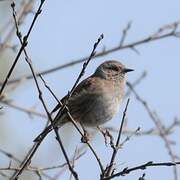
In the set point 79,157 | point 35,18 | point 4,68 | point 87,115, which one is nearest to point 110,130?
point 87,115

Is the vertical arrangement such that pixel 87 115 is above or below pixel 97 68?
below

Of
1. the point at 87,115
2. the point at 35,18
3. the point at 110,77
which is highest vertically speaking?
the point at 110,77

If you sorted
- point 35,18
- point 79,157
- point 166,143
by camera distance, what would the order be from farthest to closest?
point 166,143
point 79,157
point 35,18

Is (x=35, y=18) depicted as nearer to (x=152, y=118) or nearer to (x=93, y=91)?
(x=152, y=118)

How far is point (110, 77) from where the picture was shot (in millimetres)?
8469

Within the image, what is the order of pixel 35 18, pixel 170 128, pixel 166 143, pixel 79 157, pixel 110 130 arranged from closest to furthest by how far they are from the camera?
pixel 35 18
pixel 79 157
pixel 166 143
pixel 170 128
pixel 110 130

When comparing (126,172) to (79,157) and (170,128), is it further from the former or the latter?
(170,128)

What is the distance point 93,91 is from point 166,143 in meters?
2.11

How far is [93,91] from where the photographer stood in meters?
7.75

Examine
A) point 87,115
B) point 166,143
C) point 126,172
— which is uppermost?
point 87,115

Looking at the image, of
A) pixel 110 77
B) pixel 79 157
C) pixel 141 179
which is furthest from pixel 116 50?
pixel 141 179

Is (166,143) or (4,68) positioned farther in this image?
(4,68)

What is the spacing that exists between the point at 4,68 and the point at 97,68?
4.43 feet

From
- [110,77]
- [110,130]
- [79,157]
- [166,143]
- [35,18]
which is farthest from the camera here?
[110,77]
